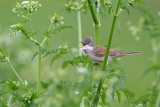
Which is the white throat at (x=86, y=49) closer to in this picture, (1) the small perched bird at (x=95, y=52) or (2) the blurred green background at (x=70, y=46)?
(1) the small perched bird at (x=95, y=52)

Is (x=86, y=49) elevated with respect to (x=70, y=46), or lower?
elevated

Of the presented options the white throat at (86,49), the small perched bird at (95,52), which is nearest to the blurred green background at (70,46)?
the small perched bird at (95,52)

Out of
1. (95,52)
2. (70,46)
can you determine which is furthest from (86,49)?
(70,46)

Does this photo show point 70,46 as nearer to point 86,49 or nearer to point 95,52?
point 86,49

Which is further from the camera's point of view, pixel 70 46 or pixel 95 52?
pixel 70 46

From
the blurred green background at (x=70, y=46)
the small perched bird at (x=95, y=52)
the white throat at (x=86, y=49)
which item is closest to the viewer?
the small perched bird at (x=95, y=52)

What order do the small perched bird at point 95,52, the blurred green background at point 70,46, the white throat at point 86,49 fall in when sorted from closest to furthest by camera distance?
1. the small perched bird at point 95,52
2. the white throat at point 86,49
3. the blurred green background at point 70,46

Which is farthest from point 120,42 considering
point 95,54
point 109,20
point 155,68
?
point 155,68

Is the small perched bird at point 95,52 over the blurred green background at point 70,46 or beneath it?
over

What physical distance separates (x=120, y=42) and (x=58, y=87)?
367 inches

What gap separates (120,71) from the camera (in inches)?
139

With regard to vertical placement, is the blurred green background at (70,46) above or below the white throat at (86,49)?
below

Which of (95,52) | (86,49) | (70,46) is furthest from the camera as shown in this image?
(70,46)

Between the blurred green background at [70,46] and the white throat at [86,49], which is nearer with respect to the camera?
the white throat at [86,49]
